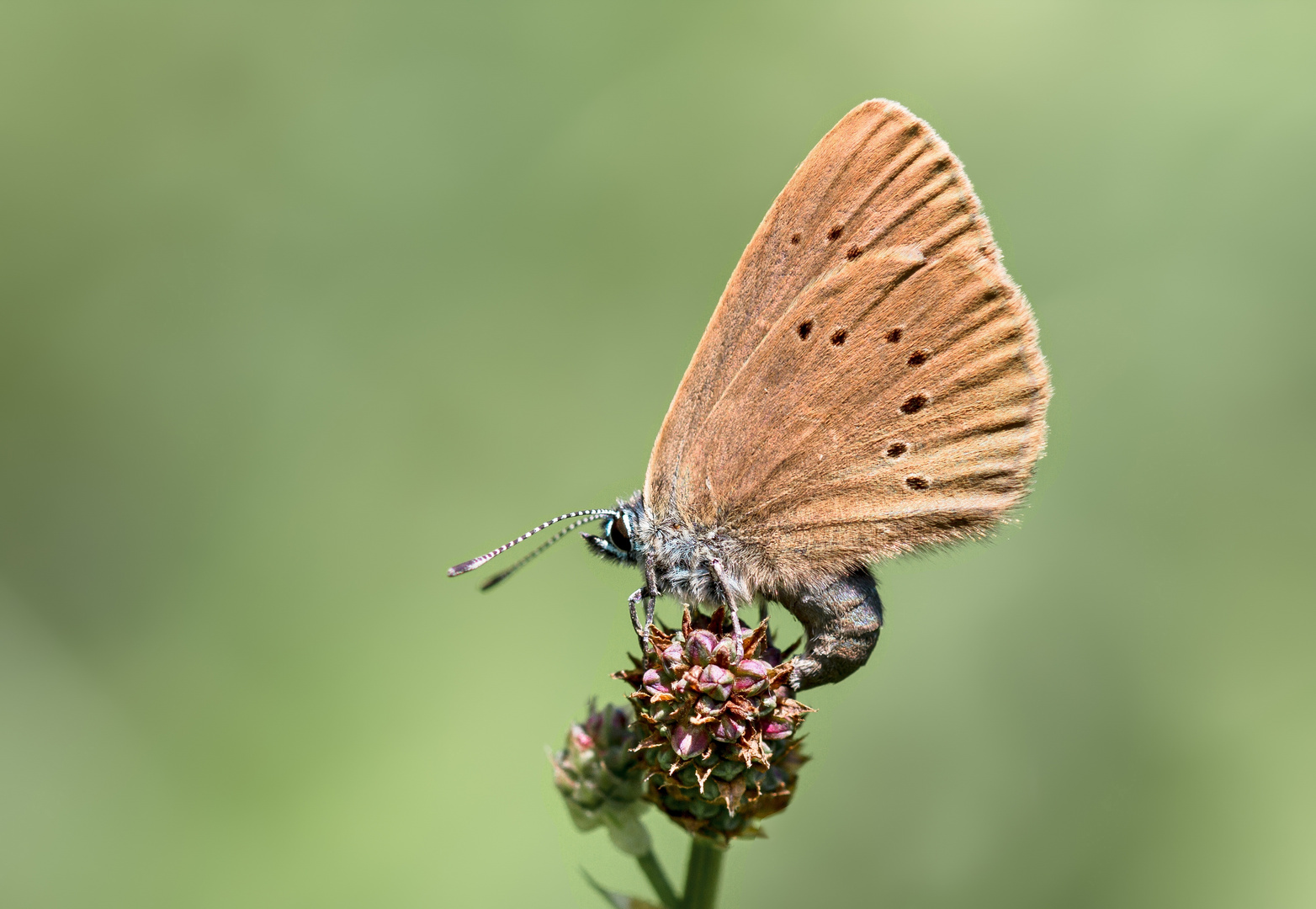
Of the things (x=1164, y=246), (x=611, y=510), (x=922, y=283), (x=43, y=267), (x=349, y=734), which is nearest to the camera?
(x=922, y=283)

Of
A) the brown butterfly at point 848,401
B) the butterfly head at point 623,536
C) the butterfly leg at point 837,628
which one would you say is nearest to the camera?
the butterfly leg at point 837,628

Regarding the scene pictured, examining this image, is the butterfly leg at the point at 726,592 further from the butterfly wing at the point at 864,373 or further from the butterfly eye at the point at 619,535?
the butterfly eye at the point at 619,535

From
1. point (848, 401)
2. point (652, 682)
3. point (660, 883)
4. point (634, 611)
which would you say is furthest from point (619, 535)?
point (660, 883)

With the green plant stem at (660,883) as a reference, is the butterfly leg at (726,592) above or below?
above

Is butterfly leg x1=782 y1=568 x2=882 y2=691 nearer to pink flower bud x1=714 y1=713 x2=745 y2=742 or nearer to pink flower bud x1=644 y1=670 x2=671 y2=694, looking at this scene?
pink flower bud x1=714 y1=713 x2=745 y2=742

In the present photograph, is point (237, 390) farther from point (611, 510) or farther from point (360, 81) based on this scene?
point (611, 510)

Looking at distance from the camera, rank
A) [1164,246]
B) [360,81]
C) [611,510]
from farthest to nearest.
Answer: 1. [360,81]
2. [1164,246]
3. [611,510]

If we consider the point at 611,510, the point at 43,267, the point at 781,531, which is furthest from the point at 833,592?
the point at 43,267

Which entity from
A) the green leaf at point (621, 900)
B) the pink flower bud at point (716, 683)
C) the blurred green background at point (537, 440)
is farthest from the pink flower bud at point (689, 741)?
the blurred green background at point (537, 440)
